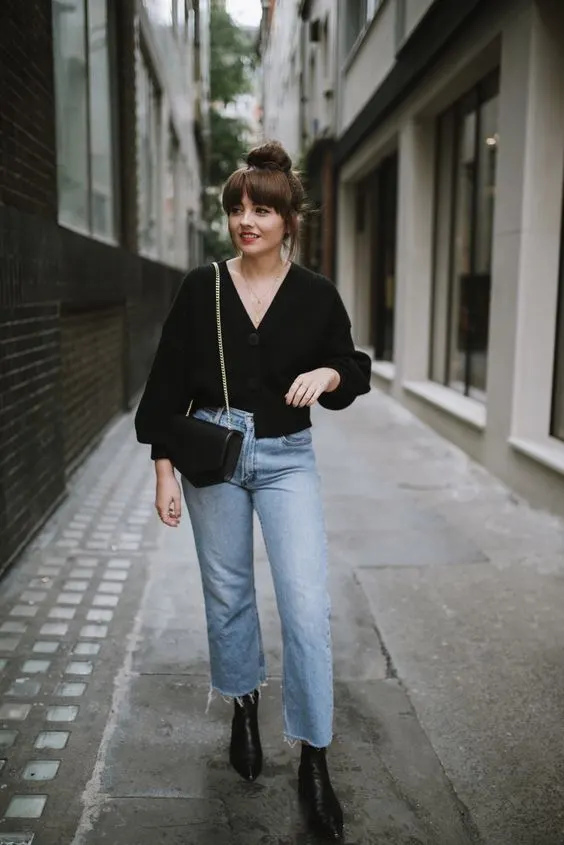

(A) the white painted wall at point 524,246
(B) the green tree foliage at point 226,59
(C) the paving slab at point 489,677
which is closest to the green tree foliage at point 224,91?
(B) the green tree foliage at point 226,59

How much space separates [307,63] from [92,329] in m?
15.6

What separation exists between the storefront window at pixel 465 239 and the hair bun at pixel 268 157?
5601 mm

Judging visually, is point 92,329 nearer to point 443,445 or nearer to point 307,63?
point 443,445

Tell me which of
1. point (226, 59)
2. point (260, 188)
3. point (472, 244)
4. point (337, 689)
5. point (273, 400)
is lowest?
point (337, 689)

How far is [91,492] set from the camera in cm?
639

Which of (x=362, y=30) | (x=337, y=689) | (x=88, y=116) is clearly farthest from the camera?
(x=362, y=30)

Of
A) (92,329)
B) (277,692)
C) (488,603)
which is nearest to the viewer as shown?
(277,692)

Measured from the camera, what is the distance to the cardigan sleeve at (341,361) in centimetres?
261

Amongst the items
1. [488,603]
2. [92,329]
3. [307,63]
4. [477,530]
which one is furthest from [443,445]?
[307,63]

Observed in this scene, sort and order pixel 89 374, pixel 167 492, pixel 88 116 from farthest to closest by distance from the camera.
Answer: pixel 88 116 < pixel 89 374 < pixel 167 492

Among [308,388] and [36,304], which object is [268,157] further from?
[36,304]

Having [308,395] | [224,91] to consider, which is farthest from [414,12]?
[224,91]

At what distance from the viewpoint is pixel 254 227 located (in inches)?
97.0

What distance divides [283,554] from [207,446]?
0.39m
